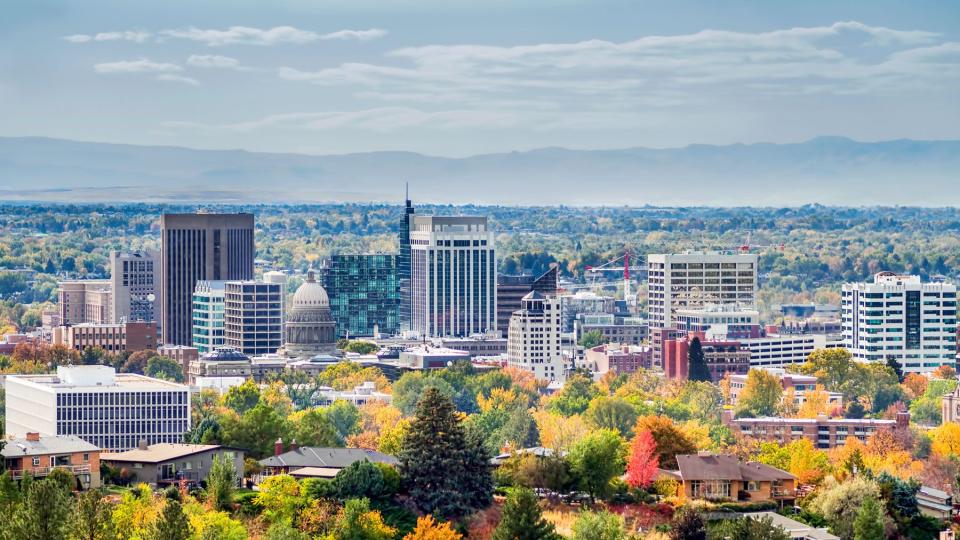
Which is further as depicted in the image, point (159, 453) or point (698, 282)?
point (698, 282)

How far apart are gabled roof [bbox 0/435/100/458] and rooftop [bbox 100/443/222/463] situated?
127cm

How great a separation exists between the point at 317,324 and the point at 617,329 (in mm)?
31083

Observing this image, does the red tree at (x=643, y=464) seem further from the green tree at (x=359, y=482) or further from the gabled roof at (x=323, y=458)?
the green tree at (x=359, y=482)

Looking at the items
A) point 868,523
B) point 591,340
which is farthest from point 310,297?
point 868,523

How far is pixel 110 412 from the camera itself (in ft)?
310

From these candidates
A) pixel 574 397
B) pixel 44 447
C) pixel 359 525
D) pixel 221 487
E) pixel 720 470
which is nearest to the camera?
pixel 359 525

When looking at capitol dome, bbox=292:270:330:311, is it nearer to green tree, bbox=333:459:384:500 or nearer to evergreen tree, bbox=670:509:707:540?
green tree, bbox=333:459:384:500

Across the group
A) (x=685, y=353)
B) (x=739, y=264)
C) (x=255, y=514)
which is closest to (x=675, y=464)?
(x=255, y=514)

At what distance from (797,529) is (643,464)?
727 centimetres

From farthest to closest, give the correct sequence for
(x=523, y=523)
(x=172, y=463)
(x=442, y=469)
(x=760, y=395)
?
(x=760, y=395)
(x=172, y=463)
(x=442, y=469)
(x=523, y=523)

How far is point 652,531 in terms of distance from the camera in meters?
68.2

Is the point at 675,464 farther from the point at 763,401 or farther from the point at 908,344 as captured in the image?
the point at 908,344

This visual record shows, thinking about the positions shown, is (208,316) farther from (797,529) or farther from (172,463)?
(797,529)

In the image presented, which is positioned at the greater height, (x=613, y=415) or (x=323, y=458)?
(x=323, y=458)
